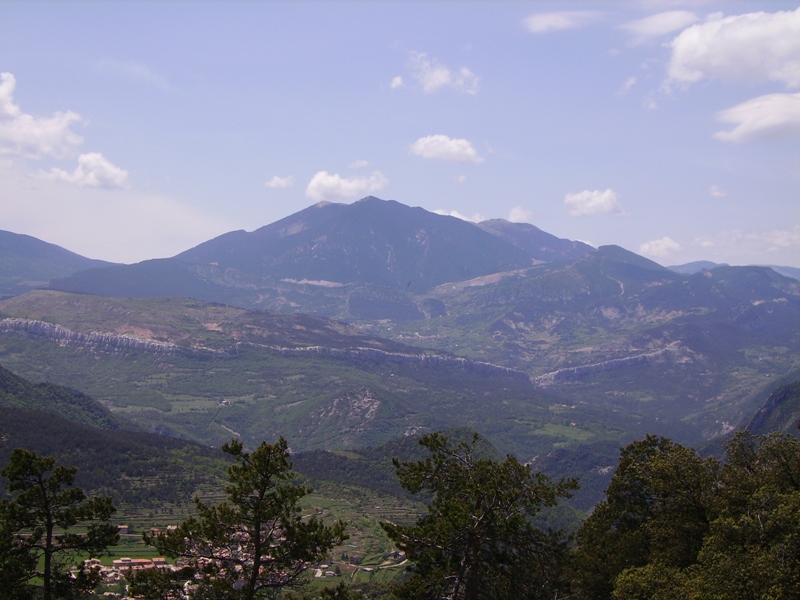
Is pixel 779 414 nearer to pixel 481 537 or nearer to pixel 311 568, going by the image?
pixel 311 568

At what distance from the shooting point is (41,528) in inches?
1406

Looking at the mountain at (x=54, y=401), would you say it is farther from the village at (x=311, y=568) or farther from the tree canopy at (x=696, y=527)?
the tree canopy at (x=696, y=527)

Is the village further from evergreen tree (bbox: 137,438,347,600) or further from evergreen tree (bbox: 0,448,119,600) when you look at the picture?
evergreen tree (bbox: 137,438,347,600)

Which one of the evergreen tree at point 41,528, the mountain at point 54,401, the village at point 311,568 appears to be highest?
the evergreen tree at point 41,528

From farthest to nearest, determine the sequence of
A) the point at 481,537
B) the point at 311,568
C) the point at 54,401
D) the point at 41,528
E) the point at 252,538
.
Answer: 1. the point at 54,401
2. the point at 311,568
3. the point at 41,528
4. the point at 252,538
5. the point at 481,537

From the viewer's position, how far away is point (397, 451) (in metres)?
167

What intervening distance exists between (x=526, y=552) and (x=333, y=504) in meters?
91.5

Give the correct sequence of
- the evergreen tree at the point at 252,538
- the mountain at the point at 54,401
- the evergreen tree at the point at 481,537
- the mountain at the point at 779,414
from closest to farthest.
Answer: the evergreen tree at the point at 481,537
the evergreen tree at the point at 252,538
the mountain at the point at 54,401
the mountain at the point at 779,414

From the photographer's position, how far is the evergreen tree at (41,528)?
34.4 metres

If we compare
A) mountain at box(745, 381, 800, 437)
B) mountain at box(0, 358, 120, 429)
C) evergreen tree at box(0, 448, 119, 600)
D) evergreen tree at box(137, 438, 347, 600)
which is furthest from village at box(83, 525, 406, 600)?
mountain at box(745, 381, 800, 437)

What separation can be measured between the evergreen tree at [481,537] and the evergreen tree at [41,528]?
14816 millimetres

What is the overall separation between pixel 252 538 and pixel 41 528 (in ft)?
34.2

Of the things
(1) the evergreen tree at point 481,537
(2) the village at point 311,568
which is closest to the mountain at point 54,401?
(2) the village at point 311,568

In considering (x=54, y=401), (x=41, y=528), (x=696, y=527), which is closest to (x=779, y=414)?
(x=696, y=527)
